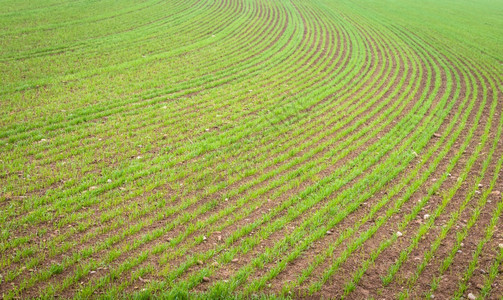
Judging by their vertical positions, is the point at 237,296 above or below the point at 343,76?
below

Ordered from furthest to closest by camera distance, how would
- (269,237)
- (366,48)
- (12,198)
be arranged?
(366,48)
(12,198)
(269,237)

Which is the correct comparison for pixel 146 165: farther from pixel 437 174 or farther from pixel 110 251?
pixel 437 174

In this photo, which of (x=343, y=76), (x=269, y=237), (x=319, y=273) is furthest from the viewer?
(x=343, y=76)

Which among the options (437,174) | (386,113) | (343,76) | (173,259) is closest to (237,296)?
(173,259)

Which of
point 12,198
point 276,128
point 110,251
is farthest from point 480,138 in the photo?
point 12,198

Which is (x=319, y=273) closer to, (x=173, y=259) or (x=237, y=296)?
(x=237, y=296)

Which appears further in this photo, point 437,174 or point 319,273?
point 437,174
